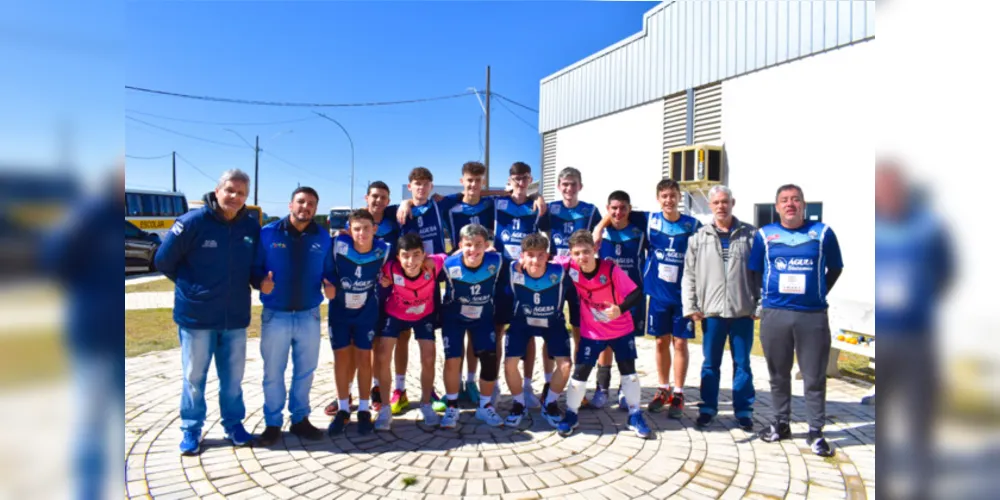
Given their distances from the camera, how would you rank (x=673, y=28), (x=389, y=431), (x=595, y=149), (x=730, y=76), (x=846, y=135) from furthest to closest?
(x=595, y=149), (x=673, y=28), (x=730, y=76), (x=846, y=135), (x=389, y=431)

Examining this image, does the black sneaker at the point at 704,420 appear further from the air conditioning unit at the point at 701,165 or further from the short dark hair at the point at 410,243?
the air conditioning unit at the point at 701,165

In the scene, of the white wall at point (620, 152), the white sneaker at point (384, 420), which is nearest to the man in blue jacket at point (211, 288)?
the white sneaker at point (384, 420)

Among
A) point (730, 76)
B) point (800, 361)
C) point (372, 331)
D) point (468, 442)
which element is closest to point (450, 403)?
point (468, 442)

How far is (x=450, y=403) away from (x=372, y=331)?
2.98 ft

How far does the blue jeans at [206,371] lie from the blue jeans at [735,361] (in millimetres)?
3750

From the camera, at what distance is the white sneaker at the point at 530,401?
16.3 feet

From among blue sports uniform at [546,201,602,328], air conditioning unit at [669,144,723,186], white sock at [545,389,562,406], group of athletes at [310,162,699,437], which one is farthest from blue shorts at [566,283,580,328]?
air conditioning unit at [669,144,723,186]

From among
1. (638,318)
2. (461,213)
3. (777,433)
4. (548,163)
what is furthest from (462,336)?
(548,163)

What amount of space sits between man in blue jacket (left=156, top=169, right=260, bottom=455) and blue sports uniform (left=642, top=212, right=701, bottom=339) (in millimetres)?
3452

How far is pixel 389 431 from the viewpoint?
4.37 m

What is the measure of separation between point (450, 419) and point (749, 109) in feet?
38.3

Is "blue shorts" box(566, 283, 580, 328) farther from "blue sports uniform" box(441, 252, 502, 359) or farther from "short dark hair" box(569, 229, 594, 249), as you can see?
"blue sports uniform" box(441, 252, 502, 359)

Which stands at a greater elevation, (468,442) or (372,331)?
(372,331)

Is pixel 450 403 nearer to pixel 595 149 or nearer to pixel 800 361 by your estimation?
pixel 800 361
